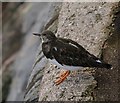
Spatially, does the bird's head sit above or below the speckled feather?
above

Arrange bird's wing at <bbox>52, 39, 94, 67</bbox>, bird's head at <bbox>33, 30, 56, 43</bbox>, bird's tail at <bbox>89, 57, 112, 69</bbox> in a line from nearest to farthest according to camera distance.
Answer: bird's tail at <bbox>89, 57, 112, 69</bbox> < bird's wing at <bbox>52, 39, 94, 67</bbox> < bird's head at <bbox>33, 30, 56, 43</bbox>

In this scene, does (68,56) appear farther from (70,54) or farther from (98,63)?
(98,63)

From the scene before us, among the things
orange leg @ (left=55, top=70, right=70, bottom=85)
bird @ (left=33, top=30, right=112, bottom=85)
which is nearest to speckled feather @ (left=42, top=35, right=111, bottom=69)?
bird @ (left=33, top=30, right=112, bottom=85)

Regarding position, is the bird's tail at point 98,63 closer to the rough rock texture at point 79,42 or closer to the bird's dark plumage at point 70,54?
the bird's dark plumage at point 70,54

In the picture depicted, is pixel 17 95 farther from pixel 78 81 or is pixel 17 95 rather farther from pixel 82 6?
pixel 78 81

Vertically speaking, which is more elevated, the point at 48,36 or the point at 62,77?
the point at 48,36

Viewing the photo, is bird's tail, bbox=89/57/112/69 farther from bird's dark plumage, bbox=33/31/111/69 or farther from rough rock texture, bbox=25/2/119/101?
rough rock texture, bbox=25/2/119/101

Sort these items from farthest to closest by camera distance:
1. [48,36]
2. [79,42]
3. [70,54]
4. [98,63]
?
1. [79,42]
2. [48,36]
3. [70,54]
4. [98,63]

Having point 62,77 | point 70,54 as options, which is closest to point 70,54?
point 70,54
